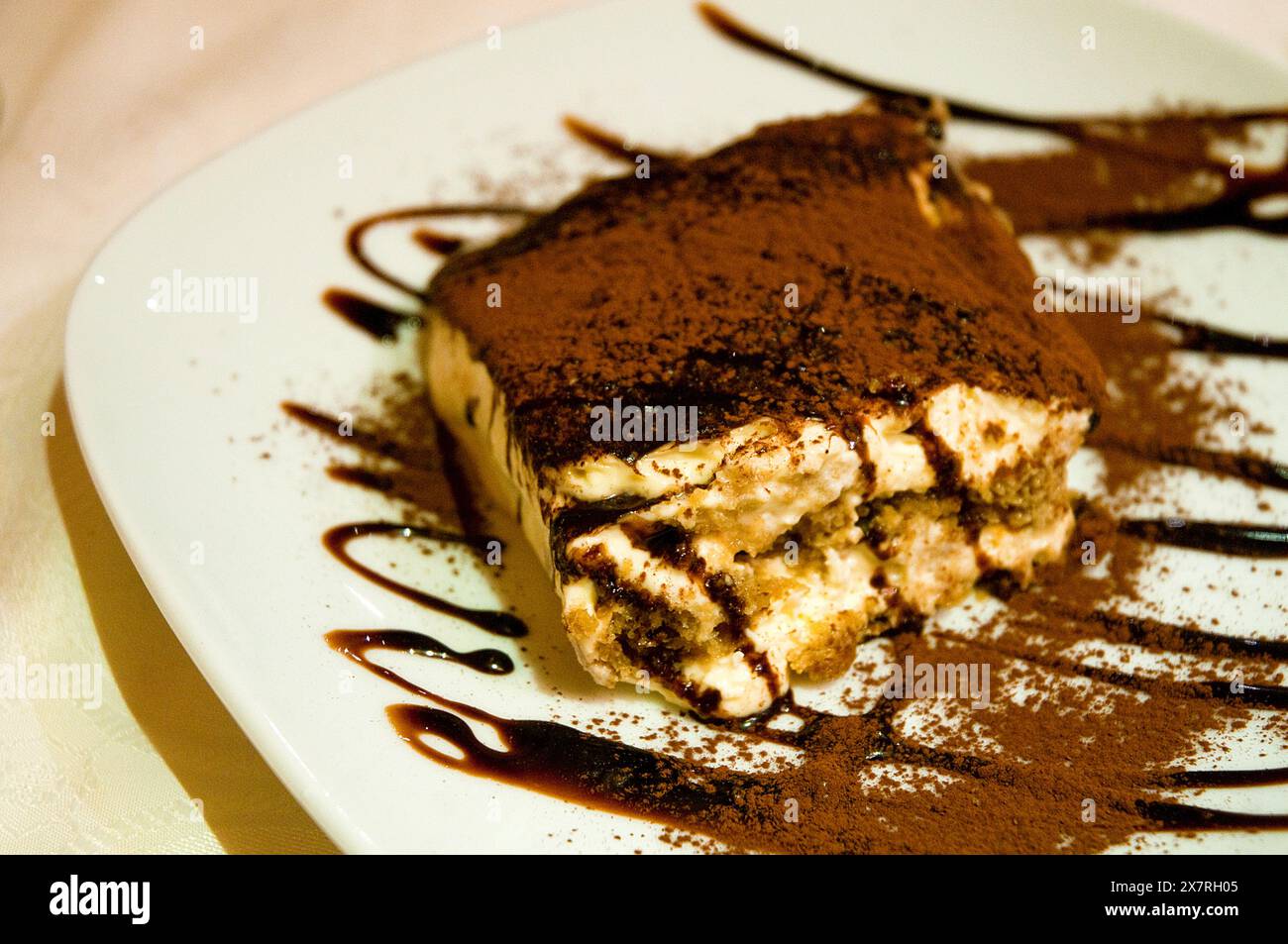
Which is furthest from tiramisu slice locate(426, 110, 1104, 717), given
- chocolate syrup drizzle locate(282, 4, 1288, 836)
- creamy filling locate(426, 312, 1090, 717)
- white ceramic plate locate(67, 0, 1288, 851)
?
white ceramic plate locate(67, 0, 1288, 851)

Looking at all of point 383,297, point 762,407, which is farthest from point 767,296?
point 383,297

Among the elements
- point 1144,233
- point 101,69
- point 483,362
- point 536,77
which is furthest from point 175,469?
point 1144,233

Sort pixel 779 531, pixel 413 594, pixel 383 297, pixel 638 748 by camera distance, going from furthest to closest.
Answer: pixel 383 297 → pixel 413 594 → pixel 779 531 → pixel 638 748

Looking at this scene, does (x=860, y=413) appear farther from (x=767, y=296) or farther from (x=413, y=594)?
(x=413, y=594)

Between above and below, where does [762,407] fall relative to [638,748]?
above

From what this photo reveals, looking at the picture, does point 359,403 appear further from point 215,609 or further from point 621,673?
point 621,673

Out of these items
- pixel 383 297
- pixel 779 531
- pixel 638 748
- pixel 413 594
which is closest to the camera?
pixel 638 748

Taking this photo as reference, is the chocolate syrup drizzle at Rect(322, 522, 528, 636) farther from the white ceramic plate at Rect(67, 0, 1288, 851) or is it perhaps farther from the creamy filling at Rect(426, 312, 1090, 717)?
the creamy filling at Rect(426, 312, 1090, 717)
